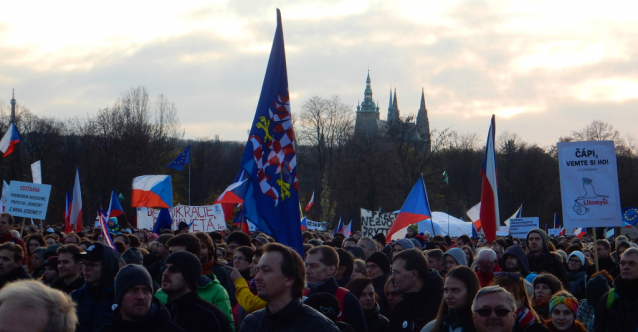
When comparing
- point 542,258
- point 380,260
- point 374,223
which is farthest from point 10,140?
point 542,258

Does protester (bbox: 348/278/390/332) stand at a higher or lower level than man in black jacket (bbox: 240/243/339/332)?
lower

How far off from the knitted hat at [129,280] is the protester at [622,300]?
3936 millimetres

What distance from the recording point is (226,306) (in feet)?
18.1

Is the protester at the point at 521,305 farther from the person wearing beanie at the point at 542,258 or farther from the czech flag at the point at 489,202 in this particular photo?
the czech flag at the point at 489,202

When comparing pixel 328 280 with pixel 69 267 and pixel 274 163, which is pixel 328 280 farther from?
pixel 69 267

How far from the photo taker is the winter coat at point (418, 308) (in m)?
5.42

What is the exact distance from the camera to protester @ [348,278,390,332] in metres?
5.89

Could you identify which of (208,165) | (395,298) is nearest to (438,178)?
(208,165)

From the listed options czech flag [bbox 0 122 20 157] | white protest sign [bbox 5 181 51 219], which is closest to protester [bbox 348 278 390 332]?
white protest sign [bbox 5 181 51 219]

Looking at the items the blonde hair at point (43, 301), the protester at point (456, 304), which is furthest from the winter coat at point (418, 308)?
the blonde hair at point (43, 301)

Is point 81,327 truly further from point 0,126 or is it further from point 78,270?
point 0,126

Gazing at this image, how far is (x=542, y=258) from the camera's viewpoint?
8.56 m

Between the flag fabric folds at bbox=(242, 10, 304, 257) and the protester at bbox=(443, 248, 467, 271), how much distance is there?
6.56ft

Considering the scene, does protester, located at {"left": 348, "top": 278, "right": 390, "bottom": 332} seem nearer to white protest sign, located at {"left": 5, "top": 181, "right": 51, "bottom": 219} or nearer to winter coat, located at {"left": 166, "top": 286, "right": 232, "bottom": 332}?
winter coat, located at {"left": 166, "top": 286, "right": 232, "bottom": 332}
